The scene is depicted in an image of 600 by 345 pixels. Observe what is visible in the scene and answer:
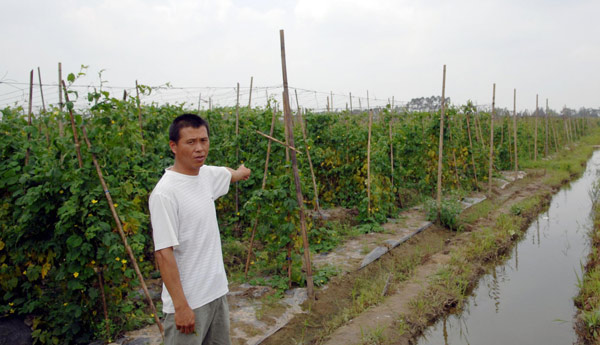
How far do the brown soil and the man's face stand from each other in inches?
98.0

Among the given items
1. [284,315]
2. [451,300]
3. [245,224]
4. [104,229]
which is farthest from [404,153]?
[104,229]

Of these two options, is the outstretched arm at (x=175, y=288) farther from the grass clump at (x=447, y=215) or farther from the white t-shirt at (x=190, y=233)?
the grass clump at (x=447, y=215)

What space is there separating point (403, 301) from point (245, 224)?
323 cm

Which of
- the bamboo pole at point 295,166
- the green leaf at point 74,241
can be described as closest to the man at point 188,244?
the green leaf at point 74,241

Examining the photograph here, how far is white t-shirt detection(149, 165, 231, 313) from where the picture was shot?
208 centimetres

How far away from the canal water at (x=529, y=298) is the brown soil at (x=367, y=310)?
1.25 feet

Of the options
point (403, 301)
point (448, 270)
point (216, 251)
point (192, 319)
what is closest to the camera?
point (192, 319)

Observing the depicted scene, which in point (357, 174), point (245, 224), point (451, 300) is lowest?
point (451, 300)

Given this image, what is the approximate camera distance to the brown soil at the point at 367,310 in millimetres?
4230

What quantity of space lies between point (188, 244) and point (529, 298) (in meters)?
4.97

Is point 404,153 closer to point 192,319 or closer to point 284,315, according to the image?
point 284,315

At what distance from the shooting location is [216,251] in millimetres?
2375

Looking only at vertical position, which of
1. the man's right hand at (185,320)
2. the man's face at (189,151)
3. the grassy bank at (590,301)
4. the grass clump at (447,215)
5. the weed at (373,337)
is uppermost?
the man's face at (189,151)

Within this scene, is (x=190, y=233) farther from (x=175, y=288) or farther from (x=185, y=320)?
(x=185, y=320)
